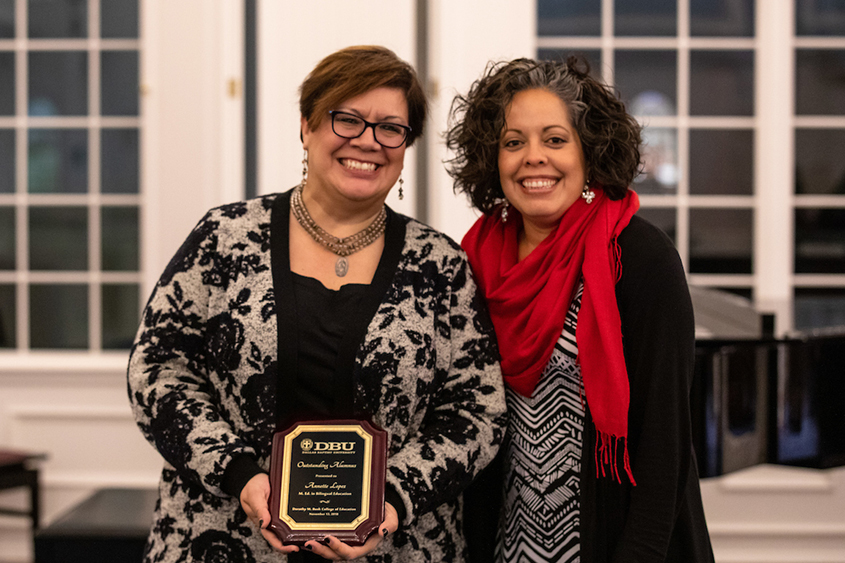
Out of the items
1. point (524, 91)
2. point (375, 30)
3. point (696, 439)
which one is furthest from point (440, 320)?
point (375, 30)

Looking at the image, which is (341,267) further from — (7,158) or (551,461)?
(7,158)

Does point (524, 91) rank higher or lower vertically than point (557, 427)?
higher

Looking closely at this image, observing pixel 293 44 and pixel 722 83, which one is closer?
pixel 293 44

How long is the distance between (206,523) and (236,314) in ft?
1.37

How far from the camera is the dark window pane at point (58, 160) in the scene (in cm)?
340

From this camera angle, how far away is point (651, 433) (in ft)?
3.96

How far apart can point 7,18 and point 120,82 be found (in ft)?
2.21

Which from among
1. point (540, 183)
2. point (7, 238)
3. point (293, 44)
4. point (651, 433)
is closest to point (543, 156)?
point (540, 183)

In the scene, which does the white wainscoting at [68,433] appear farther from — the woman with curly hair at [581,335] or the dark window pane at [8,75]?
the woman with curly hair at [581,335]

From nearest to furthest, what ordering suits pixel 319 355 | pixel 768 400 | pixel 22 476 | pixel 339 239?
pixel 319 355
pixel 339 239
pixel 768 400
pixel 22 476

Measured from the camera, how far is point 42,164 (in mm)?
3418

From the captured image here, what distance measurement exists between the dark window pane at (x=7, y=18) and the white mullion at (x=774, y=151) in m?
3.74

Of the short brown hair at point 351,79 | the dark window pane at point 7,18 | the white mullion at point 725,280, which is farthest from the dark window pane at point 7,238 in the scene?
the white mullion at point 725,280

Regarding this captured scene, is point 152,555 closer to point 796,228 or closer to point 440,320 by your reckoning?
point 440,320
